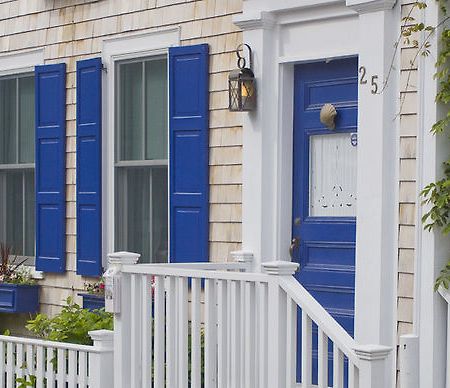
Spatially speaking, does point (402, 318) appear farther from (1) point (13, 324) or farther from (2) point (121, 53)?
(1) point (13, 324)

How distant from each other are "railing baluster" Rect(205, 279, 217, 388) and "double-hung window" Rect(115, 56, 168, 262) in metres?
2.67

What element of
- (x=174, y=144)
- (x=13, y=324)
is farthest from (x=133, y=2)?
(x=13, y=324)

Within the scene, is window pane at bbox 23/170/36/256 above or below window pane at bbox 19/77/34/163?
below

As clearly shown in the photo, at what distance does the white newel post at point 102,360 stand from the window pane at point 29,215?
141 inches

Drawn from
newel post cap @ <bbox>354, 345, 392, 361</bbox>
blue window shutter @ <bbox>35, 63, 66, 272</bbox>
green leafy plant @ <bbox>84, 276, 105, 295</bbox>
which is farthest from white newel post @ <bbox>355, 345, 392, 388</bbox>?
blue window shutter @ <bbox>35, 63, 66, 272</bbox>

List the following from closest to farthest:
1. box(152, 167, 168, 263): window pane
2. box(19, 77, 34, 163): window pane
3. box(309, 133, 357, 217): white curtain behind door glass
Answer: box(309, 133, 357, 217): white curtain behind door glass, box(152, 167, 168, 263): window pane, box(19, 77, 34, 163): window pane

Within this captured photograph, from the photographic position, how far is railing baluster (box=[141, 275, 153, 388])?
24.9 ft

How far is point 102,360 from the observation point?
777cm

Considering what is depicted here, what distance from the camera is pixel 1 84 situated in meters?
11.6

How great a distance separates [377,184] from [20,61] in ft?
14.8

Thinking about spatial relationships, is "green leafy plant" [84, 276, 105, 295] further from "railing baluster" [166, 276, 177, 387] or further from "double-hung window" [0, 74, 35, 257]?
"railing baluster" [166, 276, 177, 387]

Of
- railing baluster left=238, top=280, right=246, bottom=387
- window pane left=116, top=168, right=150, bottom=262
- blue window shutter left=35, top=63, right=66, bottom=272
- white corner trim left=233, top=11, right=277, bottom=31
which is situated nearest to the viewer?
railing baluster left=238, top=280, right=246, bottom=387

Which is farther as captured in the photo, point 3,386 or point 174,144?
point 174,144

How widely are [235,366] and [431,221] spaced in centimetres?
156
